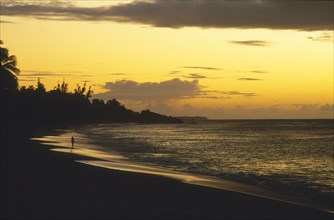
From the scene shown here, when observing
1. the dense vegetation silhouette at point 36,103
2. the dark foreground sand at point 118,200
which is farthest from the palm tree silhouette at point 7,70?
the dark foreground sand at point 118,200

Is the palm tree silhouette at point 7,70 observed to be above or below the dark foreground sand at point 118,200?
above

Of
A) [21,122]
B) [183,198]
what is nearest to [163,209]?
[183,198]

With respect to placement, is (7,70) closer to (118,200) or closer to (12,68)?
(12,68)

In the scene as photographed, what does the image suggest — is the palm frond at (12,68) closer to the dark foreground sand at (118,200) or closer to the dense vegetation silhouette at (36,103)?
the dense vegetation silhouette at (36,103)

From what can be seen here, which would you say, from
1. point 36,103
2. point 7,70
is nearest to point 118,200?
point 7,70

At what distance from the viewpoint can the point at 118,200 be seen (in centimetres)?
1492

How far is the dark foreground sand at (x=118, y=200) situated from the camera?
12703 millimetres

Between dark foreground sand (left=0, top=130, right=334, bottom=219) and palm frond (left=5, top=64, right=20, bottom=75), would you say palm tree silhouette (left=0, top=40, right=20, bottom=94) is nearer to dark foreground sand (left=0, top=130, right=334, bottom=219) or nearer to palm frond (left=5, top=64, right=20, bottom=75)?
palm frond (left=5, top=64, right=20, bottom=75)

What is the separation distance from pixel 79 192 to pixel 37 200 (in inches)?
90.9

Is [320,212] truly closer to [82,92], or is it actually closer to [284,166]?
[284,166]

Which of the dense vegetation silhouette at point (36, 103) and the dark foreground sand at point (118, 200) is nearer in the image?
the dark foreground sand at point (118, 200)

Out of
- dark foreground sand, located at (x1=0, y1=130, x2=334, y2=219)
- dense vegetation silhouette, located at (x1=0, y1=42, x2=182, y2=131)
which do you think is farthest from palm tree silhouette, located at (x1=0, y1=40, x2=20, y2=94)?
dark foreground sand, located at (x1=0, y1=130, x2=334, y2=219)

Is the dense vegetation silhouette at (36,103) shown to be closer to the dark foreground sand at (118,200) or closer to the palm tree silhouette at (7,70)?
the palm tree silhouette at (7,70)

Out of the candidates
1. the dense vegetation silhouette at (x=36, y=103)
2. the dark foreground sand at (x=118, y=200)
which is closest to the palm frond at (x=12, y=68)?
the dense vegetation silhouette at (x=36, y=103)
